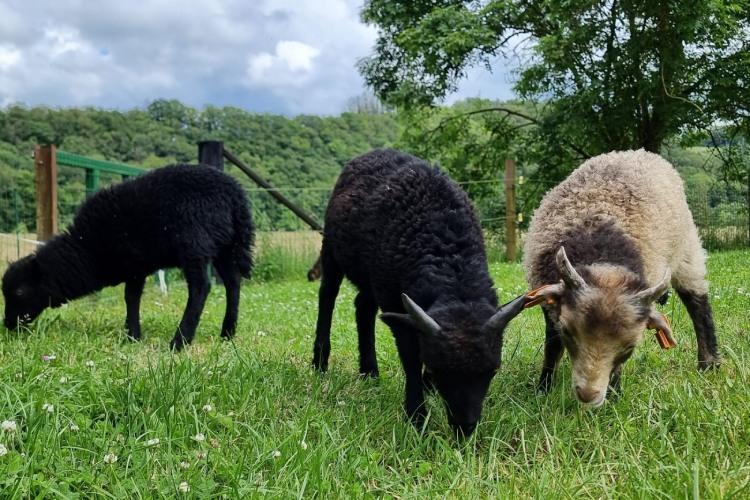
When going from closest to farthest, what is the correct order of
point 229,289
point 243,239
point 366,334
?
point 366,334
point 229,289
point 243,239

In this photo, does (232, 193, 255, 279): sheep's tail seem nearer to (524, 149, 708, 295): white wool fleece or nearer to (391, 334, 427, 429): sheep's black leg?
(524, 149, 708, 295): white wool fleece

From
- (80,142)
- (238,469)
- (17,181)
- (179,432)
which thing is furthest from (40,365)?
(80,142)

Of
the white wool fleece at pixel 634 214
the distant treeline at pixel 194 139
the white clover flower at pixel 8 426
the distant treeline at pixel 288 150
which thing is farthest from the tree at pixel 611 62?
the white clover flower at pixel 8 426

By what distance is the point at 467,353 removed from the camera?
125 inches

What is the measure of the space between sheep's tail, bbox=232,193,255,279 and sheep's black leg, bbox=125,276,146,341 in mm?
1017

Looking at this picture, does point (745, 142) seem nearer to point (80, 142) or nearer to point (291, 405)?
point (291, 405)

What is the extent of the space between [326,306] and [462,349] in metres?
1.96

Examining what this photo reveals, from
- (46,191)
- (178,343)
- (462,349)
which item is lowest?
(178,343)

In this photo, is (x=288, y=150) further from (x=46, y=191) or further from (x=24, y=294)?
(x=24, y=294)

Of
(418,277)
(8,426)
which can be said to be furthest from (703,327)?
(8,426)

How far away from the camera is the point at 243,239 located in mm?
6883

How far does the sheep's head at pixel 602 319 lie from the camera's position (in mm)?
3330

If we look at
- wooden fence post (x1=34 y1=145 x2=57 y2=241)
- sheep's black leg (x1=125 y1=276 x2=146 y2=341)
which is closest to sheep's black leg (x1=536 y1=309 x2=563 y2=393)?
sheep's black leg (x1=125 y1=276 x2=146 y2=341)

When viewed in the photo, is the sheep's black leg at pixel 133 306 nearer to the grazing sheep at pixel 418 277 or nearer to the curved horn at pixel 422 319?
the grazing sheep at pixel 418 277
